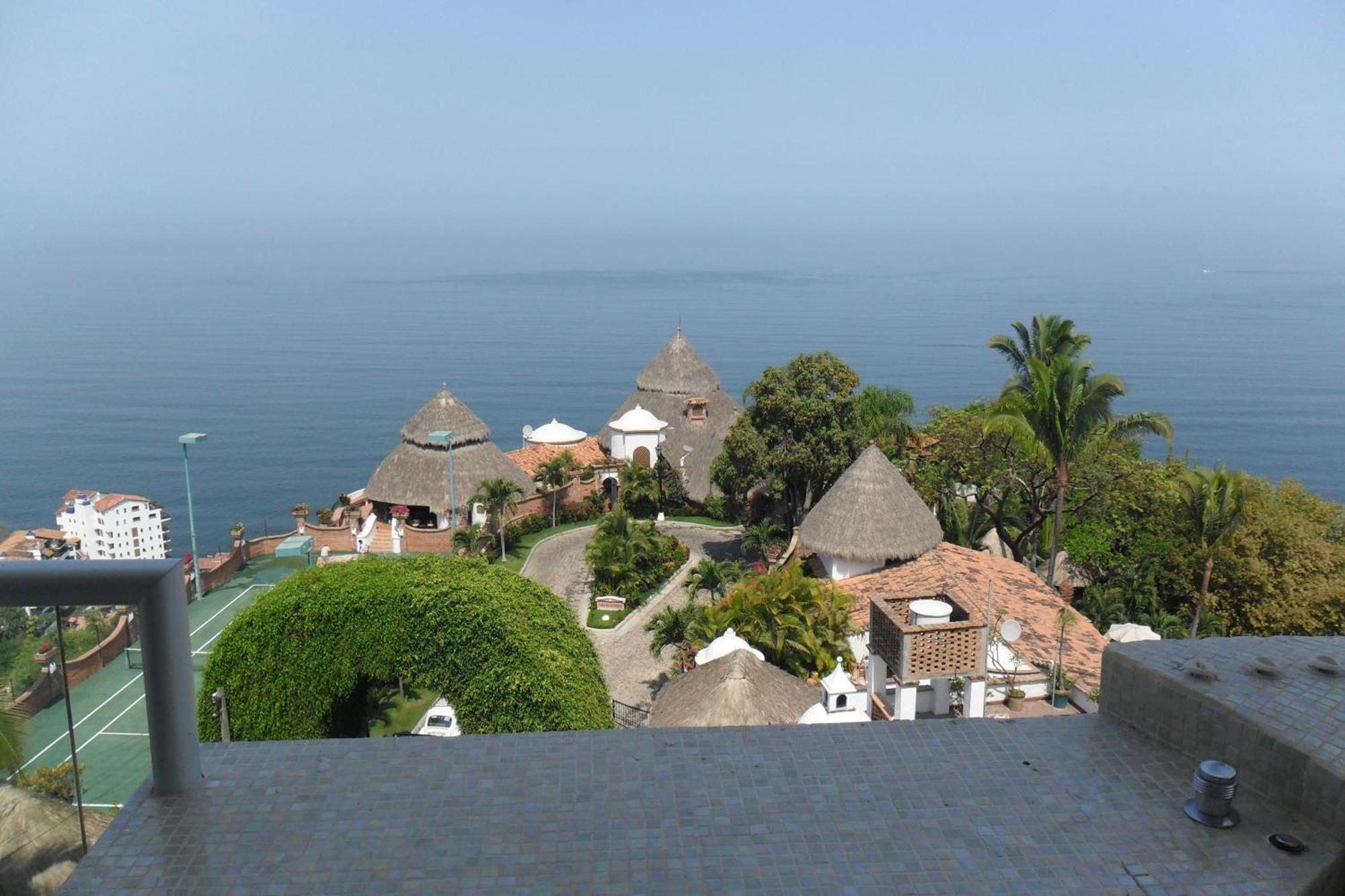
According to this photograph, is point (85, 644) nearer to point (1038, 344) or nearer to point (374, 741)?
point (374, 741)

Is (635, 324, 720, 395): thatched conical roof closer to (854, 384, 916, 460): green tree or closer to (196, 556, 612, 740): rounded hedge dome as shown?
(854, 384, 916, 460): green tree

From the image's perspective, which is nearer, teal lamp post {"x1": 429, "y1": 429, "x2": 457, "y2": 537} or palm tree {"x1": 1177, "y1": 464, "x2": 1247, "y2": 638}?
palm tree {"x1": 1177, "y1": 464, "x2": 1247, "y2": 638}

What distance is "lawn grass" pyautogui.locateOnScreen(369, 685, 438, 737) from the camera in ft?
65.8

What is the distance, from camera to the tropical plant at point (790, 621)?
2006 cm

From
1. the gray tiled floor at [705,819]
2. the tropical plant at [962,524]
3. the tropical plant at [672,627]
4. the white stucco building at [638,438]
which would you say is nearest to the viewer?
the gray tiled floor at [705,819]

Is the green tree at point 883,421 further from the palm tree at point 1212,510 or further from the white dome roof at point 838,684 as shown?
the white dome roof at point 838,684

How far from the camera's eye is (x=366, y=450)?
63.7m

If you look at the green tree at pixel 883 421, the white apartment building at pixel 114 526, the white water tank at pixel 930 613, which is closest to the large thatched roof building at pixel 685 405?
the green tree at pixel 883 421

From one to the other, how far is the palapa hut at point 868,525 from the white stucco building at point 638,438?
44.9ft

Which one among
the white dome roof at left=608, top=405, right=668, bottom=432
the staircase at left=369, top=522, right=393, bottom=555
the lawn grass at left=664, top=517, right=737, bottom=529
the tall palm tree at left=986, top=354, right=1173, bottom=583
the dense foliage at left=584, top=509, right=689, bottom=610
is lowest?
the staircase at left=369, top=522, right=393, bottom=555

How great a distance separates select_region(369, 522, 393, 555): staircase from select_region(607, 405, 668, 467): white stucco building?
29.4 ft

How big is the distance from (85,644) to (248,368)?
292 ft

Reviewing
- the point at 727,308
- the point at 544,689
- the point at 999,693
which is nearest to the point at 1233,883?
the point at 544,689

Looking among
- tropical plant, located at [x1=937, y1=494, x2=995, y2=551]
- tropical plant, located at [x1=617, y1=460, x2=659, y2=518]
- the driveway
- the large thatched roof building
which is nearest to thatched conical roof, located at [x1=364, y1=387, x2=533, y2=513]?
tropical plant, located at [x1=617, y1=460, x2=659, y2=518]
